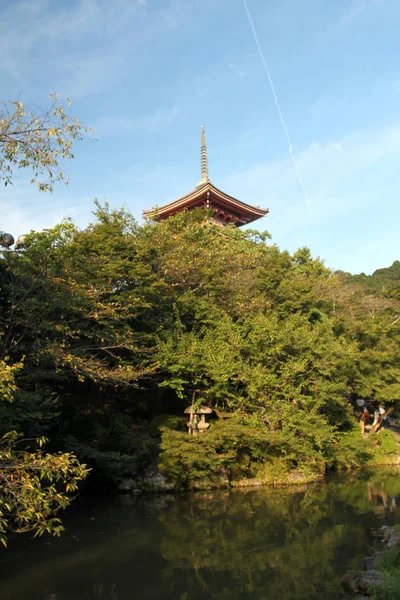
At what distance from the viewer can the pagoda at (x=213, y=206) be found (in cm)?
2792

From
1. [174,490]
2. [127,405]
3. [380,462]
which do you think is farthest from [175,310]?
[380,462]

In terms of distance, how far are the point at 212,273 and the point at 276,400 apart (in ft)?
14.8

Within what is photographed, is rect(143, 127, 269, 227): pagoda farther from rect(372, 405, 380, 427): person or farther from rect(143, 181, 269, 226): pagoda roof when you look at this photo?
rect(372, 405, 380, 427): person

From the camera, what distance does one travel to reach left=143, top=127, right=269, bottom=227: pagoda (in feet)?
91.6

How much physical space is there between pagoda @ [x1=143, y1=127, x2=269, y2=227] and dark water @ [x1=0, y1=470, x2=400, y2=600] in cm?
1792

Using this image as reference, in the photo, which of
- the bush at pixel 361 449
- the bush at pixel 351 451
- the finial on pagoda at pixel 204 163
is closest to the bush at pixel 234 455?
the bush at pixel 351 451

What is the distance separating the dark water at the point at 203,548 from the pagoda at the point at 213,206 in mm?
17918

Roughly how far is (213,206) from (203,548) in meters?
22.6

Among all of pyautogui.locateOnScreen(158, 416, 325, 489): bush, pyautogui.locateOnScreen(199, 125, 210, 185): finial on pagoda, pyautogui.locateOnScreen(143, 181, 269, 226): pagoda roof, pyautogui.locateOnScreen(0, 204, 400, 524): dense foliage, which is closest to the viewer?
pyautogui.locateOnScreen(0, 204, 400, 524): dense foliage

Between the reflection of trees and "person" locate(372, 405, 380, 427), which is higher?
"person" locate(372, 405, 380, 427)

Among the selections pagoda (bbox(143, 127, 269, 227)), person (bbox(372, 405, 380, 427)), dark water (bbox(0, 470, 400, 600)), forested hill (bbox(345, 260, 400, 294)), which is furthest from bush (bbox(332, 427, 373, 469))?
forested hill (bbox(345, 260, 400, 294))

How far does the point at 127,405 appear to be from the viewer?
15781 mm

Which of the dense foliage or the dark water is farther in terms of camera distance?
the dense foliage

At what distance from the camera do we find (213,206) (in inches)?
1145
